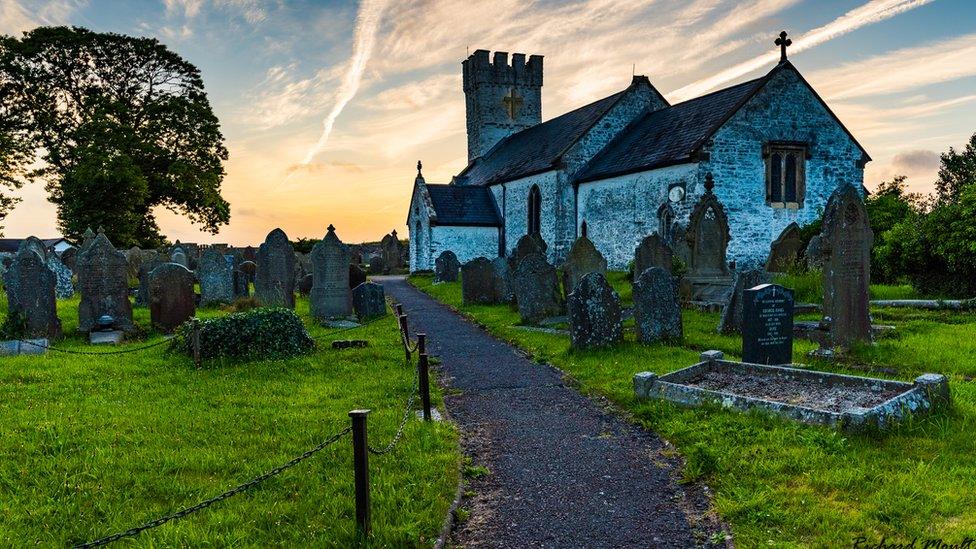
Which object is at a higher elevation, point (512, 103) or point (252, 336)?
point (512, 103)

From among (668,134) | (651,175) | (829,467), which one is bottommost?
(829,467)

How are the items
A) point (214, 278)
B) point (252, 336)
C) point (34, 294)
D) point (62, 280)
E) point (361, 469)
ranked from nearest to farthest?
point (361, 469)
point (252, 336)
point (34, 294)
point (214, 278)
point (62, 280)

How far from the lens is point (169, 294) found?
1256 cm

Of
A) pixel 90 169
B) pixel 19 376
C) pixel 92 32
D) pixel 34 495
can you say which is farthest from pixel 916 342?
pixel 92 32

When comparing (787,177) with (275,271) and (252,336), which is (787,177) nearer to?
(275,271)

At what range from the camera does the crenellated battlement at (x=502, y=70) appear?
139ft

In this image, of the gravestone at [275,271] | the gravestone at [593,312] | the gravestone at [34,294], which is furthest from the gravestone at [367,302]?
the gravestone at [593,312]

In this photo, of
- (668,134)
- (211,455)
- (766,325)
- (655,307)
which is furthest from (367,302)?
(668,134)

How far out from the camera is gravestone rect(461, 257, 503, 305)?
693 inches

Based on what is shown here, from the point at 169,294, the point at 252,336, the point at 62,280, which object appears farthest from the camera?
the point at 62,280

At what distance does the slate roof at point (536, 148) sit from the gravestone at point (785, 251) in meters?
10.6

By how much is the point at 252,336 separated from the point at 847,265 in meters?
9.02

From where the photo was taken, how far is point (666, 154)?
22875 mm

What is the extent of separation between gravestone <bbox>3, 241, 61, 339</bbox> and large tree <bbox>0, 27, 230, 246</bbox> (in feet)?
63.6
